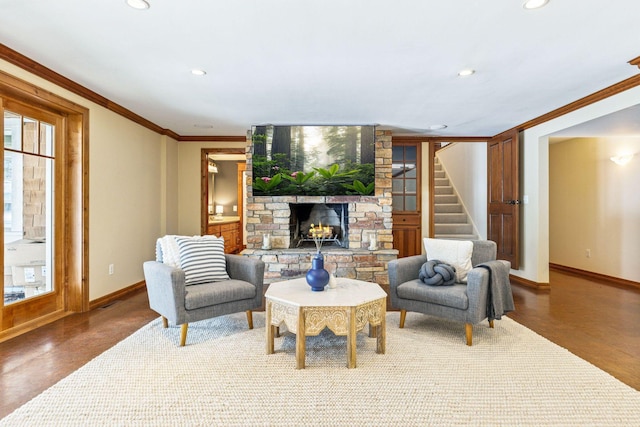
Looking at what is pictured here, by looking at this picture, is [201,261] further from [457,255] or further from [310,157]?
[310,157]

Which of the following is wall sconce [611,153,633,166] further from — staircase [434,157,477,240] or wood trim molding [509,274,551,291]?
staircase [434,157,477,240]

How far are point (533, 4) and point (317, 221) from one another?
3.97 meters

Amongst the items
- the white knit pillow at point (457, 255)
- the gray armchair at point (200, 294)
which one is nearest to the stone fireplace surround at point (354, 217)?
the white knit pillow at point (457, 255)

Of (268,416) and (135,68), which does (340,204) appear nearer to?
(135,68)

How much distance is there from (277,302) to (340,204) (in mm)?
2996

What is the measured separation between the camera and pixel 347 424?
1.70m

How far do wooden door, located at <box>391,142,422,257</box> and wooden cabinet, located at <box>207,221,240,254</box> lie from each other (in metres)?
3.36

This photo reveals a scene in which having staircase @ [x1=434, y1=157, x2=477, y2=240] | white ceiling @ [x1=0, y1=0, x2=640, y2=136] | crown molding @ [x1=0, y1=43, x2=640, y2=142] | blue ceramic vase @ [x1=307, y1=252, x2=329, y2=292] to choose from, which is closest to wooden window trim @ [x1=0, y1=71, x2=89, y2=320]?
crown molding @ [x1=0, y1=43, x2=640, y2=142]

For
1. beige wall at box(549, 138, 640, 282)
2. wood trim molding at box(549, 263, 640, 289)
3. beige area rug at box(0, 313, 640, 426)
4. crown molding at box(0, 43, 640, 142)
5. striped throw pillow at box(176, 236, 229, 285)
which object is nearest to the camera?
beige area rug at box(0, 313, 640, 426)

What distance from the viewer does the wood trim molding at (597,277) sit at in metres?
4.83

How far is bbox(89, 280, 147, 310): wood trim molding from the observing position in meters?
3.74

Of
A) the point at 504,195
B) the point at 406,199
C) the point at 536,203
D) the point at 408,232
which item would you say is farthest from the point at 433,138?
the point at 536,203

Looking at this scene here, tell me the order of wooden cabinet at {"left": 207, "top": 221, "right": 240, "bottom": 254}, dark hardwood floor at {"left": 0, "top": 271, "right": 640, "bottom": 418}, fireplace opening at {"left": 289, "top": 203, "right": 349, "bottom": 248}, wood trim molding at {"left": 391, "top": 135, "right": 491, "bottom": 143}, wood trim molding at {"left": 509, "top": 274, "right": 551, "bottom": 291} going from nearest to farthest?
dark hardwood floor at {"left": 0, "top": 271, "right": 640, "bottom": 418} → wood trim molding at {"left": 509, "top": 274, "right": 551, "bottom": 291} → fireplace opening at {"left": 289, "top": 203, "right": 349, "bottom": 248} → wood trim molding at {"left": 391, "top": 135, "right": 491, "bottom": 143} → wooden cabinet at {"left": 207, "top": 221, "right": 240, "bottom": 254}

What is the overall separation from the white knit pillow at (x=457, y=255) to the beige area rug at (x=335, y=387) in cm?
56
